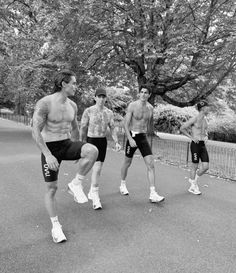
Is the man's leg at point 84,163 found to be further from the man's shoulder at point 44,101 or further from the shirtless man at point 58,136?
the man's shoulder at point 44,101

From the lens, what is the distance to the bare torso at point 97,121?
4449mm

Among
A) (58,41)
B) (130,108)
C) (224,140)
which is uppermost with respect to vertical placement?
(58,41)

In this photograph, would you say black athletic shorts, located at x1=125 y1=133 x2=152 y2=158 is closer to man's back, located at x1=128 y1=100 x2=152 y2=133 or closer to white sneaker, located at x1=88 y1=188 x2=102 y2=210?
man's back, located at x1=128 y1=100 x2=152 y2=133

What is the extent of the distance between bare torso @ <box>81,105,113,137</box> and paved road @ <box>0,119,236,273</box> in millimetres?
1239

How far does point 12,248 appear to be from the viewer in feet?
9.77

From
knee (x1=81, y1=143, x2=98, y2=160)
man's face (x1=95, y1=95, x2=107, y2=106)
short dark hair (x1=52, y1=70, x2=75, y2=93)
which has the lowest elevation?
knee (x1=81, y1=143, x2=98, y2=160)

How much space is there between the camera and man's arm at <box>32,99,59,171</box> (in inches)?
115

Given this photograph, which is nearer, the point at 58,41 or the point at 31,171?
the point at 31,171

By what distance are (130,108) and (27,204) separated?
2432mm

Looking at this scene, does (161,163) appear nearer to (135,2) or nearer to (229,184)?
(229,184)

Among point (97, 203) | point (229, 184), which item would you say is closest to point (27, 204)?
point (97, 203)

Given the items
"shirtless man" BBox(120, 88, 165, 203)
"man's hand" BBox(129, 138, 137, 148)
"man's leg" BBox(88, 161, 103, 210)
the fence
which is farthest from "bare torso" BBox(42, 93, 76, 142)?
the fence

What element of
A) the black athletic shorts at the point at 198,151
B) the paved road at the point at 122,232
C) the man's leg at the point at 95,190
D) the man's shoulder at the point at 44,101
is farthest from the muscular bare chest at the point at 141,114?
the man's shoulder at the point at 44,101

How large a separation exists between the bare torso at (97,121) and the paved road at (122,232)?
124cm
